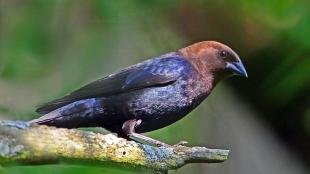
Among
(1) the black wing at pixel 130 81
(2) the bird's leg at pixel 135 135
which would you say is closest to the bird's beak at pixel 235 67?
(1) the black wing at pixel 130 81

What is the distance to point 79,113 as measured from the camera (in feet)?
5.69

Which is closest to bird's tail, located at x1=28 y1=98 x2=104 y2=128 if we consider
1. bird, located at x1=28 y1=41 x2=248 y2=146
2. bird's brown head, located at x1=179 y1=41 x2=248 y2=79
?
bird, located at x1=28 y1=41 x2=248 y2=146

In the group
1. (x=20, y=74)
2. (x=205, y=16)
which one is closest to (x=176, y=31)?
(x=205, y=16)

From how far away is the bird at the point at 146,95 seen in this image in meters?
1.68

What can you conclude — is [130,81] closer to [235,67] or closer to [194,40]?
[235,67]

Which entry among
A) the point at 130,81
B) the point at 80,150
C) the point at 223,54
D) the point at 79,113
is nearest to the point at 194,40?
the point at 223,54

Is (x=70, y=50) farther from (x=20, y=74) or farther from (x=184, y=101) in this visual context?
(x=184, y=101)

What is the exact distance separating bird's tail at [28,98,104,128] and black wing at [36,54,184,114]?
27 millimetres

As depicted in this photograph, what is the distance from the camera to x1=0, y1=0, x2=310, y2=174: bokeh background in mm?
2203

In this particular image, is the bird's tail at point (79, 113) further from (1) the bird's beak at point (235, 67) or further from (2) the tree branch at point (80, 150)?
(1) the bird's beak at point (235, 67)

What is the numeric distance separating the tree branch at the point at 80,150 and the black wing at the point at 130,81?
15 centimetres

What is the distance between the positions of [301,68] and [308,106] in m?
0.73

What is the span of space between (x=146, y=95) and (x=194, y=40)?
4.08ft

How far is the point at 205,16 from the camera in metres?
3.08
